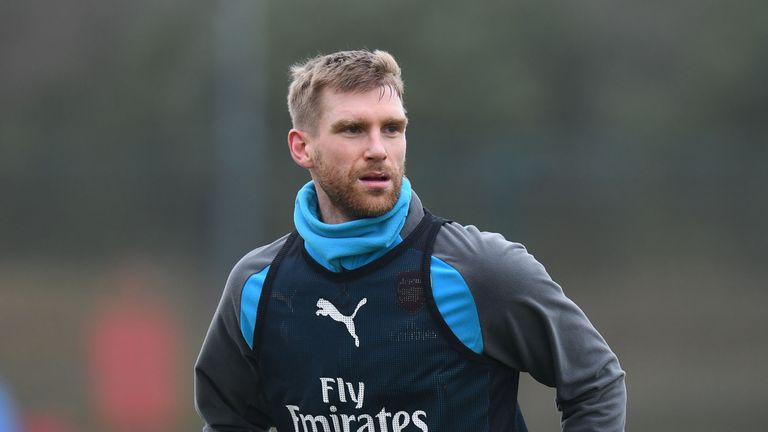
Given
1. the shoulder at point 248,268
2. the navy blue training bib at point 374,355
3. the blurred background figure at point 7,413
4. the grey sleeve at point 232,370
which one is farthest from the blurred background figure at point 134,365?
the navy blue training bib at point 374,355

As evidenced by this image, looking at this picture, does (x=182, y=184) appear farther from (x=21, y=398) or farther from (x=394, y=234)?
(x=394, y=234)

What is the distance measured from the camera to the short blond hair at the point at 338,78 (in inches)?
125

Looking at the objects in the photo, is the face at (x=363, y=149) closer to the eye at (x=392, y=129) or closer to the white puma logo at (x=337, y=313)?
the eye at (x=392, y=129)

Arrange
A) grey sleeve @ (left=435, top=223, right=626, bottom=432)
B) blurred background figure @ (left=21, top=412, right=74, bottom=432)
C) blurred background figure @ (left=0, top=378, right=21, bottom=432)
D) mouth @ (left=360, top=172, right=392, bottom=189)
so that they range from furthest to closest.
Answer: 1. blurred background figure @ (left=21, top=412, right=74, bottom=432)
2. blurred background figure @ (left=0, top=378, right=21, bottom=432)
3. mouth @ (left=360, top=172, right=392, bottom=189)
4. grey sleeve @ (left=435, top=223, right=626, bottom=432)

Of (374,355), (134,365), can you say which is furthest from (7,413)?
(374,355)

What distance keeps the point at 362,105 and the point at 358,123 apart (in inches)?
1.9

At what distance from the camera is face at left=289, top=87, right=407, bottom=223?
10.2 ft

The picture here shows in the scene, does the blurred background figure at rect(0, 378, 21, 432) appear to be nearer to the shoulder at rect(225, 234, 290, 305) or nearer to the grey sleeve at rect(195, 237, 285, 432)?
the grey sleeve at rect(195, 237, 285, 432)

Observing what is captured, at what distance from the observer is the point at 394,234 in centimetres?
315

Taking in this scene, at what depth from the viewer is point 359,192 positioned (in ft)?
10.3

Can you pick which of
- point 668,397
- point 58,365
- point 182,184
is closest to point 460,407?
point 668,397

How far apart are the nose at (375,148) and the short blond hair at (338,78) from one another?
127 mm

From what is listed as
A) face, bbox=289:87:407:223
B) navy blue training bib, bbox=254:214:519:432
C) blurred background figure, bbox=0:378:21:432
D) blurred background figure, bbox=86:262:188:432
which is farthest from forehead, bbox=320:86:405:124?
blurred background figure, bbox=86:262:188:432

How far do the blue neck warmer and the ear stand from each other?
0.50 ft
